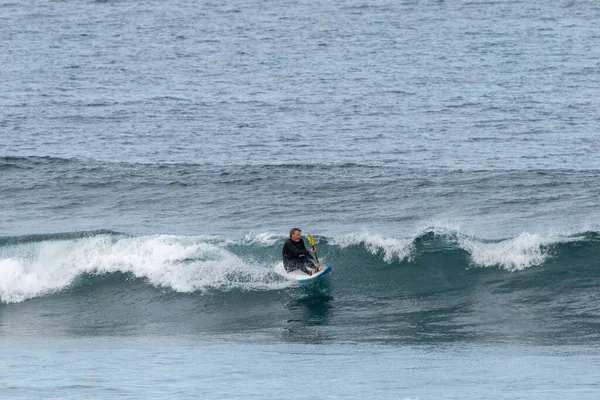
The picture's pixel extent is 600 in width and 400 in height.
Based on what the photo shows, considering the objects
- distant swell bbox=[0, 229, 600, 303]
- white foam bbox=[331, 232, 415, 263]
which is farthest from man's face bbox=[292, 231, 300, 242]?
white foam bbox=[331, 232, 415, 263]

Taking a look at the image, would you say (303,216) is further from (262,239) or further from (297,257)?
(297,257)

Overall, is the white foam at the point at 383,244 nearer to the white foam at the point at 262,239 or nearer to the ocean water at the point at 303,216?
the ocean water at the point at 303,216

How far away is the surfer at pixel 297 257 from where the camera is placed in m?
26.2

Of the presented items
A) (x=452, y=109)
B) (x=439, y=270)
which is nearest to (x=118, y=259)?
(x=439, y=270)

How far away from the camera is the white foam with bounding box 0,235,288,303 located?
27.8 meters

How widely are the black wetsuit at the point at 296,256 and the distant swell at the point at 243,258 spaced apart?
86cm

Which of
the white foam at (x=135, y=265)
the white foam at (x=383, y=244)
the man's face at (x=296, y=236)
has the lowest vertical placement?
the white foam at (x=135, y=265)

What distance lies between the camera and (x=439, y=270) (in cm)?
2770

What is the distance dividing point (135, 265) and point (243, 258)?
8.63ft

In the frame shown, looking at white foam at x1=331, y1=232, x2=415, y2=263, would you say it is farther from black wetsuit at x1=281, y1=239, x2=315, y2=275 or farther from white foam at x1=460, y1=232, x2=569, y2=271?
black wetsuit at x1=281, y1=239, x2=315, y2=275

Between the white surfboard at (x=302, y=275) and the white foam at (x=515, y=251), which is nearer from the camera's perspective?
the white surfboard at (x=302, y=275)

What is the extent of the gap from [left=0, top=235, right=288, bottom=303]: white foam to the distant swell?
23 millimetres

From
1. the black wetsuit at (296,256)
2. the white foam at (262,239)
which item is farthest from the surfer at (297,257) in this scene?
the white foam at (262,239)

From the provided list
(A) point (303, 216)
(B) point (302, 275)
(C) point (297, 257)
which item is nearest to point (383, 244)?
(B) point (302, 275)
